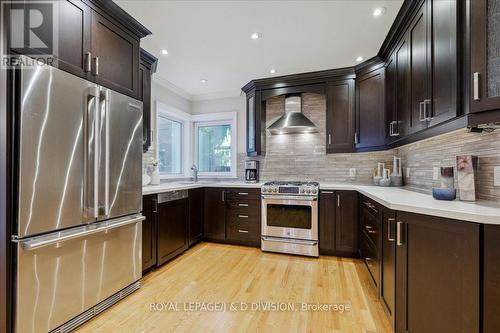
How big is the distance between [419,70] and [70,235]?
2.93 m

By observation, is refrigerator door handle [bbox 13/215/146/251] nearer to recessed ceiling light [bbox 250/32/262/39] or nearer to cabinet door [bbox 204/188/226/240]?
cabinet door [bbox 204/188/226/240]

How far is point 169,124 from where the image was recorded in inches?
165

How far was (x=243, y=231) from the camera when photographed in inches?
140

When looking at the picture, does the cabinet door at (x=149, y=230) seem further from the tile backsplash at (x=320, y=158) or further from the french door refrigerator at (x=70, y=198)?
the tile backsplash at (x=320, y=158)

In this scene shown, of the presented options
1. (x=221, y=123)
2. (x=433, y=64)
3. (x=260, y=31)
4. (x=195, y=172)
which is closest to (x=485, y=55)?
(x=433, y=64)

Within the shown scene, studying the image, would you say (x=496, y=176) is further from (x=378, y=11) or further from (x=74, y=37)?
(x=74, y=37)

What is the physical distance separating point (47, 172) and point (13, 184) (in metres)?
0.17

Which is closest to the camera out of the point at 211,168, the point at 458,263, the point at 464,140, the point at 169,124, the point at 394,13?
the point at 458,263

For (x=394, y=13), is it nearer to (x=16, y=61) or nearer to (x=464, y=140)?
(x=464, y=140)

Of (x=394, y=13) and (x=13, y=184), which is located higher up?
(x=394, y=13)

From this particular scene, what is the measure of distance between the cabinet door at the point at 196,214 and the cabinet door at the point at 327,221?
1.81 metres

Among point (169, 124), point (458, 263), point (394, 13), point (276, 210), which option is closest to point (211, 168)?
point (169, 124)

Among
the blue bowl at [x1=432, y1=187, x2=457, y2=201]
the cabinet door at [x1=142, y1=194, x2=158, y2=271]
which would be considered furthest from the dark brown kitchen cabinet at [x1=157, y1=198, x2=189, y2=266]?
the blue bowl at [x1=432, y1=187, x2=457, y2=201]

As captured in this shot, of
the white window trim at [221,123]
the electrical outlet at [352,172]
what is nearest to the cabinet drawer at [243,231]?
the white window trim at [221,123]
